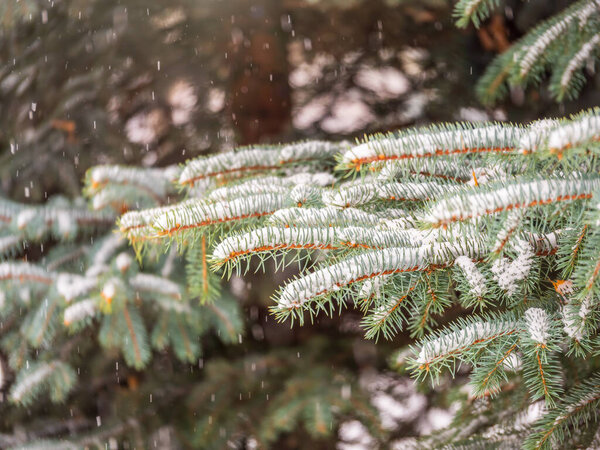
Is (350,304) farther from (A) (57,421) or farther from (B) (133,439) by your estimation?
(A) (57,421)

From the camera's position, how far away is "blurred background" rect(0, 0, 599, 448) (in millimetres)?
2422

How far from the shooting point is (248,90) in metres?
2.64

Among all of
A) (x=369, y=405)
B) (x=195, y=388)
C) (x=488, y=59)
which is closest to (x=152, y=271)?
(x=195, y=388)

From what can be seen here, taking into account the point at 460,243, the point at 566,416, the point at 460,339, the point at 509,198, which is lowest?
the point at 566,416

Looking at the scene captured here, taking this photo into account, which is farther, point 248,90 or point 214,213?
point 248,90

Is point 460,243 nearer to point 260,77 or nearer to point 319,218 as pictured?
point 319,218

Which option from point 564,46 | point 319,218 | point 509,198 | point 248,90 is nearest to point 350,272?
point 319,218

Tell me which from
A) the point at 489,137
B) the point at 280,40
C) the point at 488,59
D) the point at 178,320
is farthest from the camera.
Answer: the point at 280,40

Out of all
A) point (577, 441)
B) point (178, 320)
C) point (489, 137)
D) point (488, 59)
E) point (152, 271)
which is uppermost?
point (489, 137)

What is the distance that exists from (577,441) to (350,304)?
5.27 feet

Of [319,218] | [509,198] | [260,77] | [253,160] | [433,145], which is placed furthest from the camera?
[260,77]

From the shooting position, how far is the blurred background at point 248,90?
2422 millimetres

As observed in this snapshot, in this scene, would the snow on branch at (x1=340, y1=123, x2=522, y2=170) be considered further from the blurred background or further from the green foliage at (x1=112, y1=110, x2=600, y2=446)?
the blurred background

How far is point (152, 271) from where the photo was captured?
1945mm
